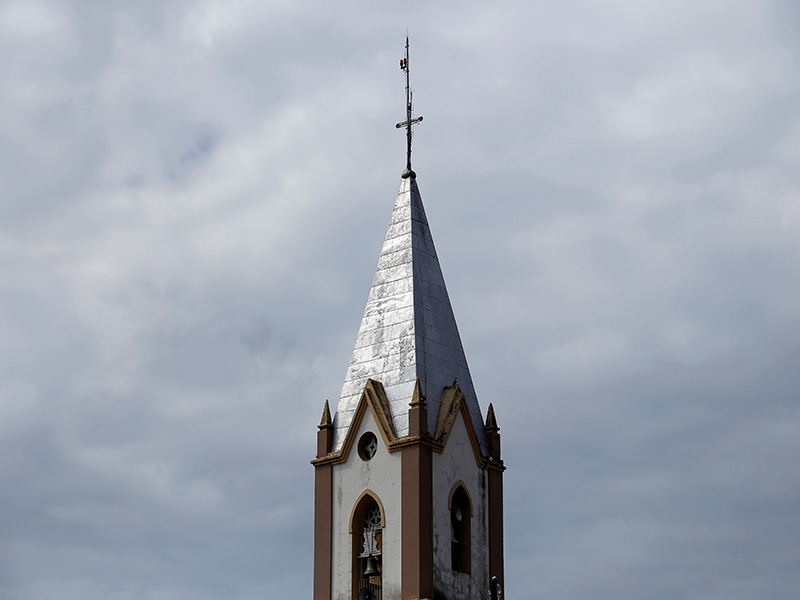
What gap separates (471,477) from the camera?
130 ft

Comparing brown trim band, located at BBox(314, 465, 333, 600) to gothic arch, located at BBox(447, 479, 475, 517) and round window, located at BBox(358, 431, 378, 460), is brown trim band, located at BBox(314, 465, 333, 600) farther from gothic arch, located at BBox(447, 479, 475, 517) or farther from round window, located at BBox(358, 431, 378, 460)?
gothic arch, located at BBox(447, 479, 475, 517)

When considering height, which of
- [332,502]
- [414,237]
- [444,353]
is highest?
[414,237]

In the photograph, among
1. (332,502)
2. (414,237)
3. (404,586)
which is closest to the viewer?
(404,586)

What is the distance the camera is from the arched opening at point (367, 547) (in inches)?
1490

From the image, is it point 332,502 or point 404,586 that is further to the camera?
point 332,502

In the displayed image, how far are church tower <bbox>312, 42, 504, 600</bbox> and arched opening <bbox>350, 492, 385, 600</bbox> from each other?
2 cm

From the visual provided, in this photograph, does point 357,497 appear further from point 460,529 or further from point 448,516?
point 460,529

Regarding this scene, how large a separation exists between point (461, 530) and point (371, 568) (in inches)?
102

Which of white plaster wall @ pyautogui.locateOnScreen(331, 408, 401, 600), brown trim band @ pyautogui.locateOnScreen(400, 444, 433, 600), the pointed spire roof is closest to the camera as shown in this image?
brown trim band @ pyautogui.locateOnScreen(400, 444, 433, 600)

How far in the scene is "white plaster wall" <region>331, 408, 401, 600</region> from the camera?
37.4 m

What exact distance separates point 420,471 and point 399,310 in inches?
191

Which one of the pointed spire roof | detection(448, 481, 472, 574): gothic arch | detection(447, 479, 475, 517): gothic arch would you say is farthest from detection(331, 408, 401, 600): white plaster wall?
detection(448, 481, 472, 574): gothic arch

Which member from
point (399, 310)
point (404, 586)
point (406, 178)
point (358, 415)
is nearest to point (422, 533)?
point (404, 586)

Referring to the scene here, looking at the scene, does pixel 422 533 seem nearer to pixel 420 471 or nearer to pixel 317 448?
pixel 420 471
